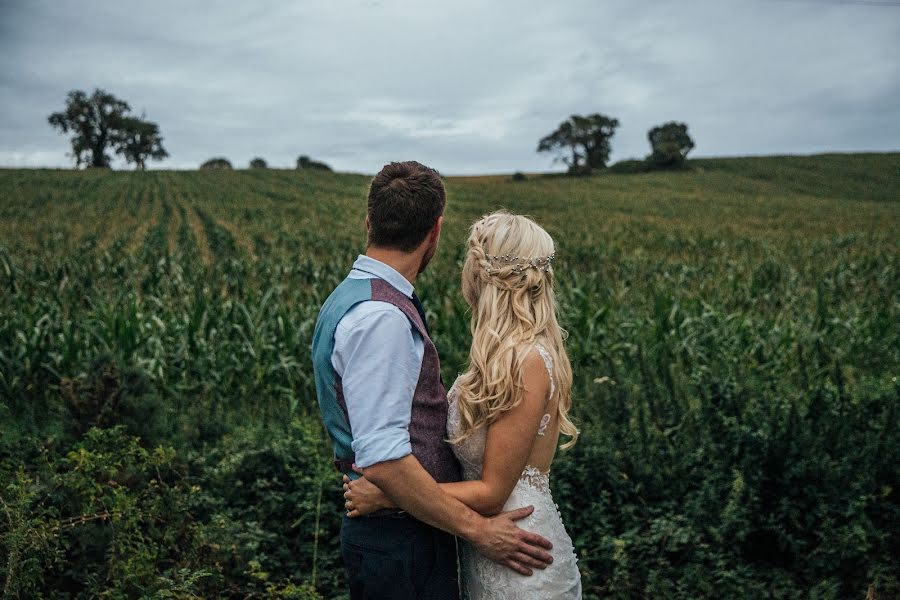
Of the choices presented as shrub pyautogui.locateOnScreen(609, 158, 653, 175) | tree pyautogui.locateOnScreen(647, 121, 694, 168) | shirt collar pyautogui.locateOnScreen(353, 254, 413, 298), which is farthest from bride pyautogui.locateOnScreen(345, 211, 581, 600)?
tree pyautogui.locateOnScreen(647, 121, 694, 168)

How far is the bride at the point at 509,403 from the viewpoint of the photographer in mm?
2018

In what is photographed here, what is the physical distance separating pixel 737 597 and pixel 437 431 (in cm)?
253

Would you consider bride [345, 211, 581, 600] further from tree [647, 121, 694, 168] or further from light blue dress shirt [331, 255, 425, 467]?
tree [647, 121, 694, 168]

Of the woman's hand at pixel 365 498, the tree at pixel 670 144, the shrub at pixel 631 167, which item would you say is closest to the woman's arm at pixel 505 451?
the woman's hand at pixel 365 498

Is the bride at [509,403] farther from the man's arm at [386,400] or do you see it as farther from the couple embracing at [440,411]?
the man's arm at [386,400]

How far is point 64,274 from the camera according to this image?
479 inches

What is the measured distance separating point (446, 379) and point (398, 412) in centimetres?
466

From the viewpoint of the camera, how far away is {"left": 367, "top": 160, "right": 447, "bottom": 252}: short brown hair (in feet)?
6.32

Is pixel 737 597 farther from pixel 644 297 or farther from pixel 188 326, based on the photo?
pixel 644 297

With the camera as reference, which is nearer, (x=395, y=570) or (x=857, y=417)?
(x=395, y=570)

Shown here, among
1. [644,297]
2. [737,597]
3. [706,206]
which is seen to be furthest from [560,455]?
[706,206]

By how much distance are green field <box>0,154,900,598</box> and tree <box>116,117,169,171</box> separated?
7375cm

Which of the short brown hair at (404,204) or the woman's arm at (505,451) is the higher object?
the short brown hair at (404,204)

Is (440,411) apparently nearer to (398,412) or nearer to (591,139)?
(398,412)
